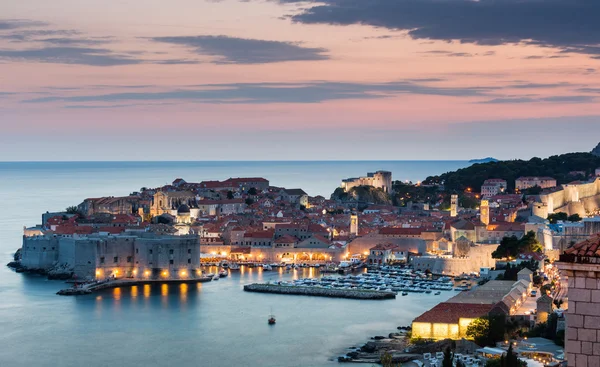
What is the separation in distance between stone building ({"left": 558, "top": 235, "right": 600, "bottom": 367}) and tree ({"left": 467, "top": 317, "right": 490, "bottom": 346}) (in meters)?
8.88

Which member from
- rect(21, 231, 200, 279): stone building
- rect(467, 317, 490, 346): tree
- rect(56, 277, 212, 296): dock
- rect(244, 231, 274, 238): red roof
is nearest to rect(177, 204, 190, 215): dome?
rect(244, 231, 274, 238): red roof

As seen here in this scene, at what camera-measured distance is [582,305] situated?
2.23 meters

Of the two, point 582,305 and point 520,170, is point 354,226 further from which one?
point 582,305

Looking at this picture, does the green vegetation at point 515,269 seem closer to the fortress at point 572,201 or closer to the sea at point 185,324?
the sea at point 185,324

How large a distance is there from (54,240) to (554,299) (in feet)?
37.9

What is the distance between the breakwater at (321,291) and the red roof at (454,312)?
4297mm

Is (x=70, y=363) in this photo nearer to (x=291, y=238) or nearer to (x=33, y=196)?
(x=291, y=238)

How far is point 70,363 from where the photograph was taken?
12062 millimetres

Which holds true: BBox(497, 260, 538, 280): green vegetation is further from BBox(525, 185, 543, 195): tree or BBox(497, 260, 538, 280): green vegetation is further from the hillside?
the hillside

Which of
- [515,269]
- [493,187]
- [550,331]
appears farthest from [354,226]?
[550,331]

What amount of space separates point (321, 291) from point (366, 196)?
18.2 m

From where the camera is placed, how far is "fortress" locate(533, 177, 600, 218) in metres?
23.6

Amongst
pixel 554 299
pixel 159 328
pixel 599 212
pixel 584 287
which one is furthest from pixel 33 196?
pixel 584 287

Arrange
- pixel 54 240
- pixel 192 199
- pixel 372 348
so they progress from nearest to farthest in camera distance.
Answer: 1. pixel 372 348
2. pixel 54 240
3. pixel 192 199
